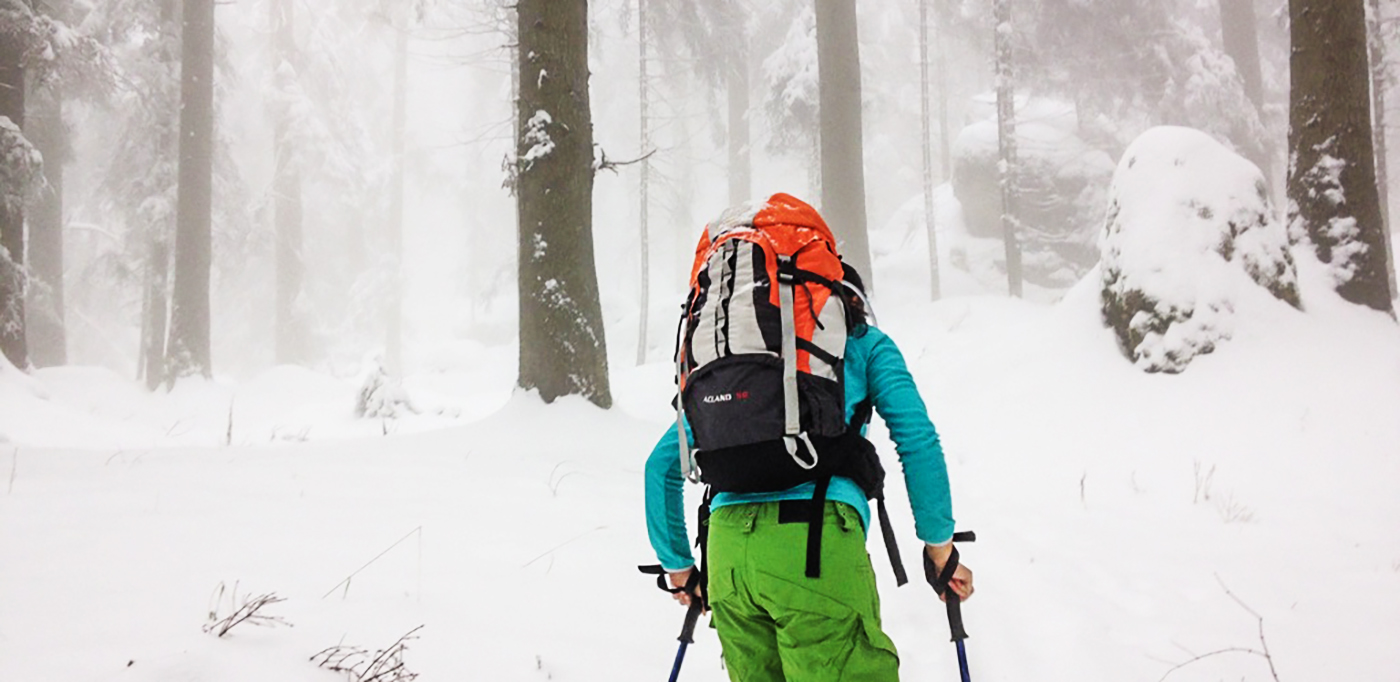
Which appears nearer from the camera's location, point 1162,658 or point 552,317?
point 1162,658

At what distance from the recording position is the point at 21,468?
13.2ft

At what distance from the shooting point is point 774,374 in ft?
5.73

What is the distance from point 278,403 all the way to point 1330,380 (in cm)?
1564

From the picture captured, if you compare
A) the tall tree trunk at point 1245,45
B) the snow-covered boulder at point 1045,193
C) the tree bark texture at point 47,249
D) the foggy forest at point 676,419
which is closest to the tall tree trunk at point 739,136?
the foggy forest at point 676,419

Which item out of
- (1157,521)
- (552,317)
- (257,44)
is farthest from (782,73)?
(257,44)

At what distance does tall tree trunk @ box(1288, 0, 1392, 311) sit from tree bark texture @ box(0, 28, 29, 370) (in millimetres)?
15361

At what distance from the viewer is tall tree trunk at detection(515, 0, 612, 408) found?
20.4ft

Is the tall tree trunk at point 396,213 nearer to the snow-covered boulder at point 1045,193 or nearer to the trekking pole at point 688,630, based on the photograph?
the snow-covered boulder at point 1045,193

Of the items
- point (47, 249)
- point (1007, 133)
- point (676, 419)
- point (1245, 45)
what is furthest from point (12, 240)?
point (1245, 45)

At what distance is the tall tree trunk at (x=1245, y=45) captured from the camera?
17.4 m

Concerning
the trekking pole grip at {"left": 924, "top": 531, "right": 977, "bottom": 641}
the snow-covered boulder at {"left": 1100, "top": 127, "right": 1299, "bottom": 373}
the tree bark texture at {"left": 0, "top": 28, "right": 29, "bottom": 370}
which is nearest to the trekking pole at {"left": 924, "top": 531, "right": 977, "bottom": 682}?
the trekking pole grip at {"left": 924, "top": 531, "right": 977, "bottom": 641}

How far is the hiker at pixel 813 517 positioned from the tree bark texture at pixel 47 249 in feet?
63.0

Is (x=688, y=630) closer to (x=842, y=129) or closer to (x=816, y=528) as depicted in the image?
(x=816, y=528)

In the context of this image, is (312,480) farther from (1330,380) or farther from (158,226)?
Answer: (158,226)
